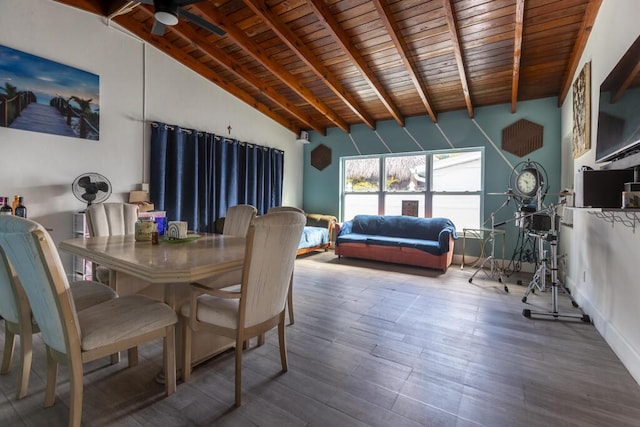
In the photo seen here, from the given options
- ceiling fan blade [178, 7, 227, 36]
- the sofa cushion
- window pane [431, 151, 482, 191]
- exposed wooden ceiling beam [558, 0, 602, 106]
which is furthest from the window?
ceiling fan blade [178, 7, 227, 36]

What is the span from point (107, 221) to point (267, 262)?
6.40 ft

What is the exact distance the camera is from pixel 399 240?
495 cm

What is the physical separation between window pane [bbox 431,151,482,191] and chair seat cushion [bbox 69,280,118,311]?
510cm

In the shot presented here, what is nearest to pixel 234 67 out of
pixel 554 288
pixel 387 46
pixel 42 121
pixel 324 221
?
pixel 387 46

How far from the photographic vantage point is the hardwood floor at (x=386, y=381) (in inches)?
59.7

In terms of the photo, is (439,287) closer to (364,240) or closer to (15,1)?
(364,240)

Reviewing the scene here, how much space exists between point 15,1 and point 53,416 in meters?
3.93

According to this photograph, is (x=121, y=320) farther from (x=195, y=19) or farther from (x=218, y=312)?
(x=195, y=19)

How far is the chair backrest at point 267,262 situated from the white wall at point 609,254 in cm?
221

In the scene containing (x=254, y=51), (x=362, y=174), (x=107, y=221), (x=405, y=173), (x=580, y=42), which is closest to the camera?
(x=107, y=221)

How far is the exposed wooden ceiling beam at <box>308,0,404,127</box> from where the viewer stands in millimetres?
3145

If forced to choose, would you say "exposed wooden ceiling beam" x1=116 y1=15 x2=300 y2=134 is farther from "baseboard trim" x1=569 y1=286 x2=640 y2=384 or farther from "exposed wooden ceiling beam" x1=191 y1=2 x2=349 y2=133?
"baseboard trim" x1=569 y1=286 x2=640 y2=384

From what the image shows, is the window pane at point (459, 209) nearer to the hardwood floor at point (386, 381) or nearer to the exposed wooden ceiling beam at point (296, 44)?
the exposed wooden ceiling beam at point (296, 44)

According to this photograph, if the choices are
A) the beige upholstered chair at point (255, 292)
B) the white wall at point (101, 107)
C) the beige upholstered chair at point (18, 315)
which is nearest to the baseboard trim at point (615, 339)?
the beige upholstered chair at point (255, 292)
